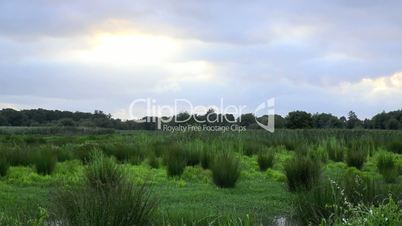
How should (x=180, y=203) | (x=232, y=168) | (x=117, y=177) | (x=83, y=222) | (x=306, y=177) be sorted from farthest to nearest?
(x=232, y=168) → (x=306, y=177) → (x=180, y=203) → (x=117, y=177) → (x=83, y=222)

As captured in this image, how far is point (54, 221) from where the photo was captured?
22.4 feet

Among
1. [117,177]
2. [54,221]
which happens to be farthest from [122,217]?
[117,177]

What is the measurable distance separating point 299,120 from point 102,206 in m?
68.8

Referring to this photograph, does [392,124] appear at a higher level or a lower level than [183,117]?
higher

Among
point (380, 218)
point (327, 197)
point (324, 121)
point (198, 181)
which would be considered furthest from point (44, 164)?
point (324, 121)

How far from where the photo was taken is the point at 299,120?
242 ft

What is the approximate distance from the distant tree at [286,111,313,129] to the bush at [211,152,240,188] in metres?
59.8

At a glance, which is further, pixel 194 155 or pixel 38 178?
pixel 194 155

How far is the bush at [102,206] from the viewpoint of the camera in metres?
6.29

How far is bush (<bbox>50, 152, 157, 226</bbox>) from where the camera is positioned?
629cm

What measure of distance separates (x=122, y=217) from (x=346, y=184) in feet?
12.6

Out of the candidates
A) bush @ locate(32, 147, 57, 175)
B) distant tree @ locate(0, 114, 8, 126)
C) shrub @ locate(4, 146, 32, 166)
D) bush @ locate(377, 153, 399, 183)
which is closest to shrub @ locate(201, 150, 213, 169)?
bush @ locate(32, 147, 57, 175)

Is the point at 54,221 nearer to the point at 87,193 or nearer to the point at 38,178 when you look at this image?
the point at 87,193

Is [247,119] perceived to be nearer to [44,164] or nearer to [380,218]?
[44,164]
